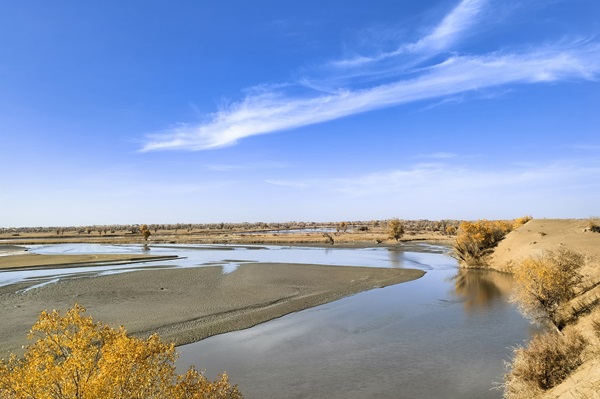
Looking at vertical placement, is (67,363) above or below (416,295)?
above

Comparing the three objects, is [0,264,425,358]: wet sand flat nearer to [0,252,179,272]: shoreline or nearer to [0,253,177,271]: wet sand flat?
[0,252,179,272]: shoreline

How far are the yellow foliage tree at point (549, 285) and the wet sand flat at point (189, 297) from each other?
1268 centimetres

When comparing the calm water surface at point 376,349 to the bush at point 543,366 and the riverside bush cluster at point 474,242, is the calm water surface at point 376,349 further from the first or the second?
the riverside bush cluster at point 474,242

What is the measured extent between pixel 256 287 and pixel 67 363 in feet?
76.4

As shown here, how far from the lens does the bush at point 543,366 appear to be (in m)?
10.2

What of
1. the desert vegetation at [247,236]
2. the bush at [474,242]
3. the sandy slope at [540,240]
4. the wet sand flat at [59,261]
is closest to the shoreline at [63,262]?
the wet sand flat at [59,261]

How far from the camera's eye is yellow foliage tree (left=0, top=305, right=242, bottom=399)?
6.41 m

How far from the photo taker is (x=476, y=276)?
36531 mm

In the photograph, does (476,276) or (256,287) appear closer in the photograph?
(256,287)

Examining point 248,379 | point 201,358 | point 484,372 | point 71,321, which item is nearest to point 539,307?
point 484,372

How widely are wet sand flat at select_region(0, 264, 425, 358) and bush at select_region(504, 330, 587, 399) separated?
12945 mm

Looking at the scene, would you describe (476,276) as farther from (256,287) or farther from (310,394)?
(310,394)

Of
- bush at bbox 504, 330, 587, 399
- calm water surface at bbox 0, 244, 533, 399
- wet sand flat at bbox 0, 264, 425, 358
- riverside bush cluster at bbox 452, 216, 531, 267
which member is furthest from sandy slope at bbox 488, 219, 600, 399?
wet sand flat at bbox 0, 264, 425, 358

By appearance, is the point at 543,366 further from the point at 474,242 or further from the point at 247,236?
the point at 247,236
